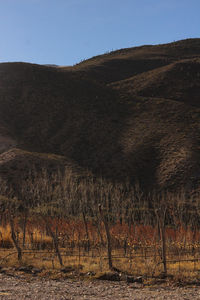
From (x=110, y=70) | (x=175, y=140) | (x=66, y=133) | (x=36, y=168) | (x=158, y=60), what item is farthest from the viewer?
(x=158, y=60)

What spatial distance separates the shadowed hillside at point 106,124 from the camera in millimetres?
31562

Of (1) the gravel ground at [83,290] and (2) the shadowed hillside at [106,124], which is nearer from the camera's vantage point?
(1) the gravel ground at [83,290]

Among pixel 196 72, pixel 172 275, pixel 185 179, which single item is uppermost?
pixel 196 72

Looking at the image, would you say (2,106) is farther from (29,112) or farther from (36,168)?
(36,168)

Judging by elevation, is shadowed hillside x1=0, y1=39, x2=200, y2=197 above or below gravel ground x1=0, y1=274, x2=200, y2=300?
above

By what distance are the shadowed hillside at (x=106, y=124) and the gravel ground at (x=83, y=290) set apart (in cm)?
2029

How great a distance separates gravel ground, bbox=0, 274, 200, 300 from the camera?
7.05 metres

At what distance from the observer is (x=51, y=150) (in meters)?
36.0

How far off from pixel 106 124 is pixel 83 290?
32.9m

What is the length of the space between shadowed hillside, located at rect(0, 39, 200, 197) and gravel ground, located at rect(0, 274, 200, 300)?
2029cm

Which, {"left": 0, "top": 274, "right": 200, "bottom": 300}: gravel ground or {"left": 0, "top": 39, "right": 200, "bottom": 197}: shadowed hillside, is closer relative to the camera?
{"left": 0, "top": 274, "right": 200, "bottom": 300}: gravel ground

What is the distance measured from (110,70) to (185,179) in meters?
43.0

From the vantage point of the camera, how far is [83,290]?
765cm

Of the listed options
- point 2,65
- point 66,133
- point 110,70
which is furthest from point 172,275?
point 110,70
